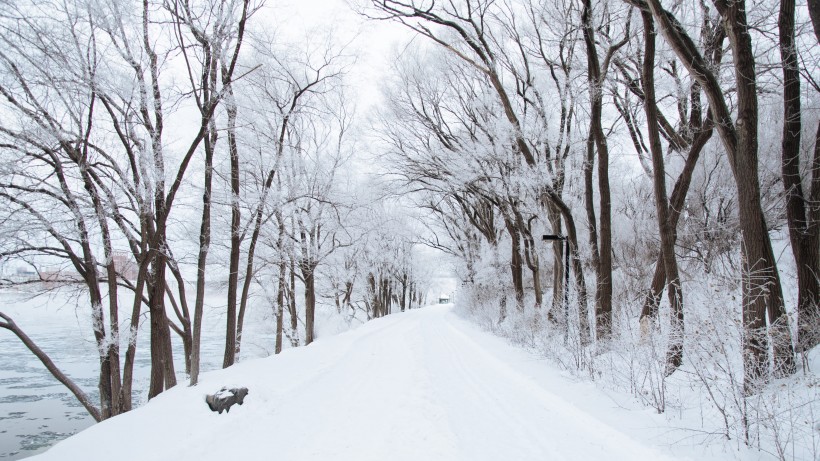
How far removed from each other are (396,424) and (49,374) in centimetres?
2519

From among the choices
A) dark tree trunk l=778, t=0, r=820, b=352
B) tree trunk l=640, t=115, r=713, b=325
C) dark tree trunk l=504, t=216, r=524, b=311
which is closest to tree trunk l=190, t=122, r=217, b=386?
tree trunk l=640, t=115, r=713, b=325

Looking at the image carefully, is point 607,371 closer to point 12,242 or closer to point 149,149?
point 149,149

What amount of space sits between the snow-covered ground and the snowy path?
0.05 ft

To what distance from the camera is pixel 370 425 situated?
16.2 ft

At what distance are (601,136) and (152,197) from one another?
32.7 feet

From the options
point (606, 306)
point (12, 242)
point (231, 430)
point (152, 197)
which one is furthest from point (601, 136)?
point (12, 242)

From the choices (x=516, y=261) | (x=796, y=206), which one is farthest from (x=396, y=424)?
(x=516, y=261)

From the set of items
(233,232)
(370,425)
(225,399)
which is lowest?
(370,425)

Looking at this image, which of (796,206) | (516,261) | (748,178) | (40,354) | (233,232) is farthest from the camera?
(516,261)

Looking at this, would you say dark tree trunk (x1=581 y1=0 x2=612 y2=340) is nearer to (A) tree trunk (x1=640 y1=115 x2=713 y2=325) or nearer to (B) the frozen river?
(A) tree trunk (x1=640 y1=115 x2=713 y2=325)

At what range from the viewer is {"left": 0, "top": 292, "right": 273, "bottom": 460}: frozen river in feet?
38.3

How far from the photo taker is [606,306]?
28.5ft

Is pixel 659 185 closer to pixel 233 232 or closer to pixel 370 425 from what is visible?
pixel 370 425

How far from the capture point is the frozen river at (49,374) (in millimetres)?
11688
